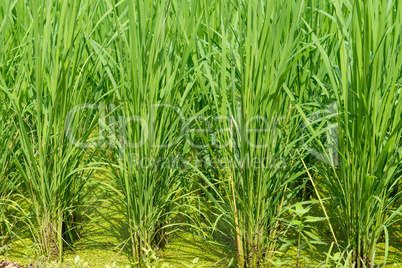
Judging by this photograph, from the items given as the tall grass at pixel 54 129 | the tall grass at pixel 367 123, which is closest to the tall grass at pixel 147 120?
the tall grass at pixel 54 129

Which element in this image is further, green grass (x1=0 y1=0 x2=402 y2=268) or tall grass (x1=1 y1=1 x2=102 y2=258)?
tall grass (x1=1 y1=1 x2=102 y2=258)

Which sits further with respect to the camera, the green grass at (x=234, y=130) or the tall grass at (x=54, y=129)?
the tall grass at (x=54, y=129)

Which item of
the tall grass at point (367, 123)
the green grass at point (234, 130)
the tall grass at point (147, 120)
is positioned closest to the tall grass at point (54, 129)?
the green grass at point (234, 130)

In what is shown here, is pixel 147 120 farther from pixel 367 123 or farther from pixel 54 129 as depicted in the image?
pixel 367 123

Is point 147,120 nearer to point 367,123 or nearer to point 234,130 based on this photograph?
point 234,130

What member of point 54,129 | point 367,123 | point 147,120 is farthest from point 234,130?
point 54,129

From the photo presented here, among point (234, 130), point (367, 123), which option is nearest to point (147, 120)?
point (234, 130)

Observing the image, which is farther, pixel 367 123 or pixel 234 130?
pixel 234 130

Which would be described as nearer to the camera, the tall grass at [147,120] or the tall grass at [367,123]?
the tall grass at [367,123]

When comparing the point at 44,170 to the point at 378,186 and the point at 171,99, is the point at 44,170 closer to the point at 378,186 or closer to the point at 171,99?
the point at 171,99

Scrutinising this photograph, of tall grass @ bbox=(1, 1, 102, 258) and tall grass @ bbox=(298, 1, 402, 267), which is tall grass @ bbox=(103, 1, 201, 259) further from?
tall grass @ bbox=(298, 1, 402, 267)

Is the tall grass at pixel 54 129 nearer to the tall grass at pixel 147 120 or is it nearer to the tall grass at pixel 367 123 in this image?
the tall grass at pixel 147 120

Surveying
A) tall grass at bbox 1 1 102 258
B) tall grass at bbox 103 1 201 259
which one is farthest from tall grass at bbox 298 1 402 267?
tall grass at bbox 1 1 102 258

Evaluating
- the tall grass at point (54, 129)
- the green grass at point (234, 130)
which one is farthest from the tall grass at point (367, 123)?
the tall grass at point (54, 129)
